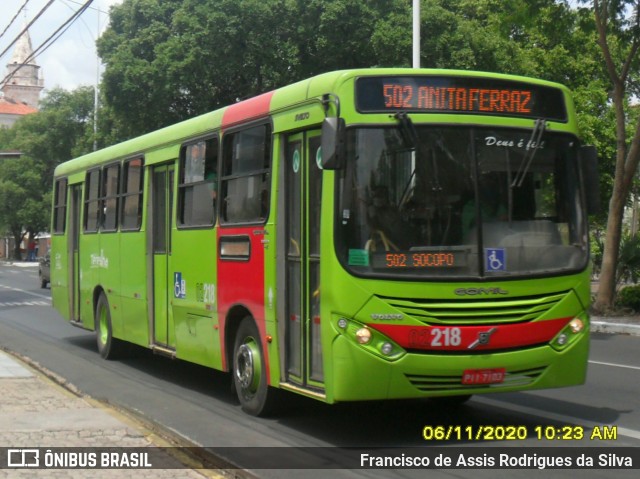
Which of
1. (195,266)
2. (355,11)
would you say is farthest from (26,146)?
(195,266)

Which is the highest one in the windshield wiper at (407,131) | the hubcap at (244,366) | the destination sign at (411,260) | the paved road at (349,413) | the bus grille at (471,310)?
the windshield wiper at (407,131)

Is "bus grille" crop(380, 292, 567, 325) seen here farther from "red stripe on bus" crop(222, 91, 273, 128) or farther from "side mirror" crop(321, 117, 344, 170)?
"red stripe on bus" crop(222, 91, 273, 128)

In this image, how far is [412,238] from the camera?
26.8ft

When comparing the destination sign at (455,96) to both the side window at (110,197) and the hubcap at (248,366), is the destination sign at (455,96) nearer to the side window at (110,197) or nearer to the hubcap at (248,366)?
the hubcap at (248,366)

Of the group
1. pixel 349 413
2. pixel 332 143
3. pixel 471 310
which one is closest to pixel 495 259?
pixel 471 310

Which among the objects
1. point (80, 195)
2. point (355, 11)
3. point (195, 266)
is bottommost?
point (195, 266)

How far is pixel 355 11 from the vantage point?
103 feet

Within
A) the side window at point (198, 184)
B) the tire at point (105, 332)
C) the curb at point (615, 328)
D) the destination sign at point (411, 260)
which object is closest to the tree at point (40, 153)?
the curb at point (615, 328)

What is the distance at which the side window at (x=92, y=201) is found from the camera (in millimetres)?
15726

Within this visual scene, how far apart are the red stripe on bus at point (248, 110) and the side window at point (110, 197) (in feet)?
14.5

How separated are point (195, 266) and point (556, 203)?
176 inches

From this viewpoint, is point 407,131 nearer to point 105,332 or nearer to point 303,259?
point 303,259

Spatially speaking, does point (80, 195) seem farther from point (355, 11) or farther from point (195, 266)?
point (355, 11)

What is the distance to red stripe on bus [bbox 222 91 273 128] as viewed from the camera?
32.5 feet
